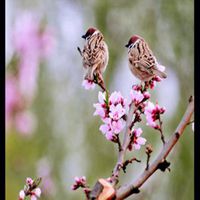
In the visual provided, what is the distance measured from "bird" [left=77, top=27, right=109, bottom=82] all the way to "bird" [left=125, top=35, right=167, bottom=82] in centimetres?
7

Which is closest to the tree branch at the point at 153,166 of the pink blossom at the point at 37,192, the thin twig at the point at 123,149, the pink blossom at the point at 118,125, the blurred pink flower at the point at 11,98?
the thin twig at the point at 123,149

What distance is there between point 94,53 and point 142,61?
4.8 inches

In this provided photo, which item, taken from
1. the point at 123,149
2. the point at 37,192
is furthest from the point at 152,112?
the point at 37,192

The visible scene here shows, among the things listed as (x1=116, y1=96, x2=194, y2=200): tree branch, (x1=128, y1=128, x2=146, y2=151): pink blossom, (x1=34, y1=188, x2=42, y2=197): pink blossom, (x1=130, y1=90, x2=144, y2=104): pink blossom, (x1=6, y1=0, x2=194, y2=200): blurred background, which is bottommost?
(x1=116, y1=96, x2=194, y2=200): tree branch

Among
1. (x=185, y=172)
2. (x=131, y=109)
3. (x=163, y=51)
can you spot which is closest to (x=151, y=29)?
(x=163, y=51)

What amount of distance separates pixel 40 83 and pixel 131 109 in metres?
2.13

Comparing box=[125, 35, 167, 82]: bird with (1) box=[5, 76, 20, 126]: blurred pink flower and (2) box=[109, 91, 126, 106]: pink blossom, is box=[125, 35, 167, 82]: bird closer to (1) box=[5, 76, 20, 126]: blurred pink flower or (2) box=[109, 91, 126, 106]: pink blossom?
(2) box=[109, 91, 126, 106]: pink blossom

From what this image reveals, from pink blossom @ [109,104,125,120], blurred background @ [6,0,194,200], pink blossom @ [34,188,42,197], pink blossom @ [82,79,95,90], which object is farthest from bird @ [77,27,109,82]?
blurred background @ [6,0,194,200]

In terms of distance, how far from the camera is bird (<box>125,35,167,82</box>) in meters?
1.20

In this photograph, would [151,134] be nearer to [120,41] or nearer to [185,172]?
[185,172]

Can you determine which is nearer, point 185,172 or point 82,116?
point 185,172
